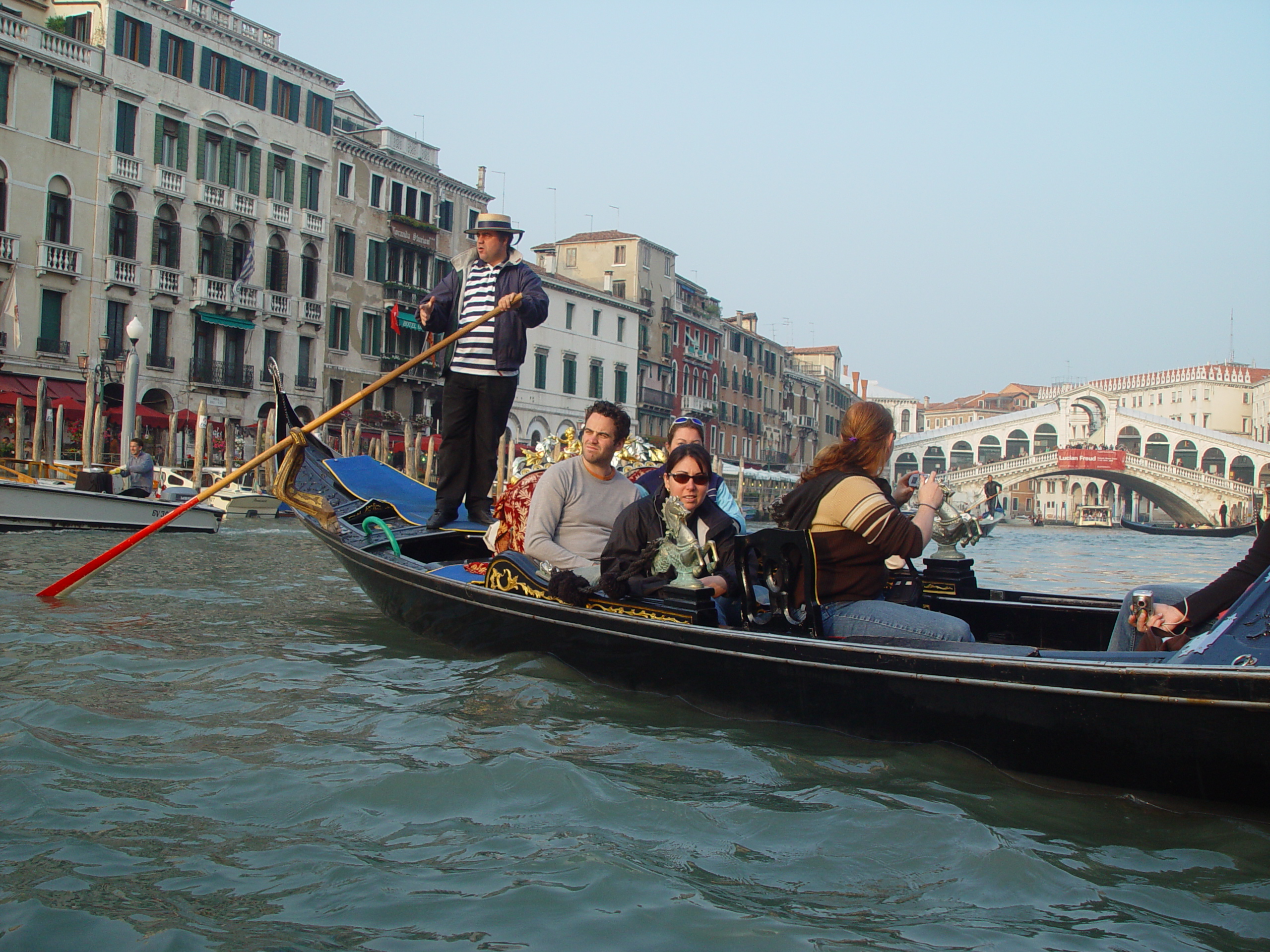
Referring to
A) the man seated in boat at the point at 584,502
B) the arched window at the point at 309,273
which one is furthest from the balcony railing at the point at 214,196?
the man seated in boat at the point at 584,502

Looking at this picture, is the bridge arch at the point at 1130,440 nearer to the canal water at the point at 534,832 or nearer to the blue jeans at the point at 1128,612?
the blue jeans at the point at 1128,612

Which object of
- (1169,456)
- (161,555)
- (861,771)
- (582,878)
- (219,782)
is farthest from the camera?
(1169,456)

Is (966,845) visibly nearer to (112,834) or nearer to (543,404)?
(112,834)

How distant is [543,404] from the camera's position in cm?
2681

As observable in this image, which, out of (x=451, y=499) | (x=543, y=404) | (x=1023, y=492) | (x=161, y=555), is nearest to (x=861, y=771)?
(x=451, y=499)

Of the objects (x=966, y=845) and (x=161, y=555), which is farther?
(x=161, y=555)

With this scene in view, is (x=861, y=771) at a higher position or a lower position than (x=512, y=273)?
lower

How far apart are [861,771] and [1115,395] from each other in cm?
5610

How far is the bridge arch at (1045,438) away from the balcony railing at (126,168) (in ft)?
153

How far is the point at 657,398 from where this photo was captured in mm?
32438

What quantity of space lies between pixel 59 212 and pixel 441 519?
47.1ft

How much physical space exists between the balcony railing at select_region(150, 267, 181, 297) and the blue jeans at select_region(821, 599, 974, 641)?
1722 cm

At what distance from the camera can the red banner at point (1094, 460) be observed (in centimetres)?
3925

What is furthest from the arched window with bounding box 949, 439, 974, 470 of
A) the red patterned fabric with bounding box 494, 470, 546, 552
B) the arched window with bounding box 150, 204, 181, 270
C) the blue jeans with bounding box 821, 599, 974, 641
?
the blue jeans with bounding box 821, 599, 974, 641
